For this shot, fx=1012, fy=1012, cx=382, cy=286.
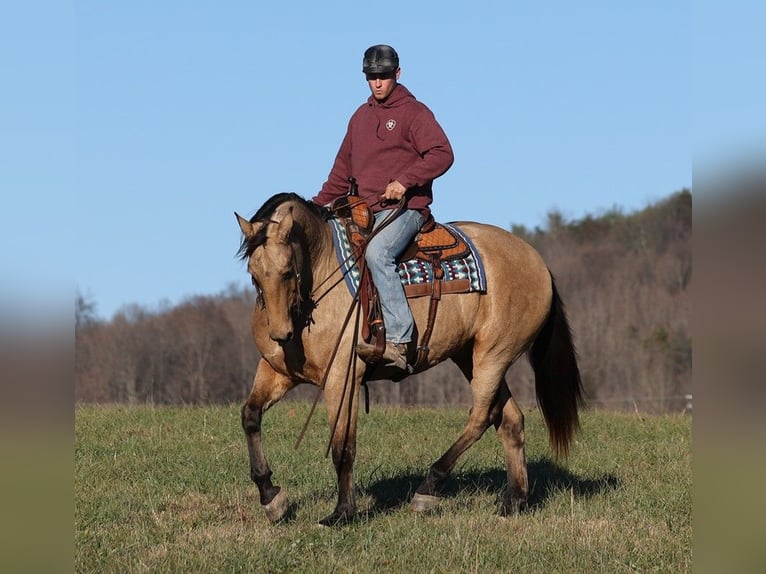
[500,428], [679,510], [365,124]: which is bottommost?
[679,510]

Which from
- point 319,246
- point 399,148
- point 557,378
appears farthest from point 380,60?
point 557,378

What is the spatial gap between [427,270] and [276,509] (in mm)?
2094

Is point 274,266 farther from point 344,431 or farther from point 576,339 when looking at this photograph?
point 576,339

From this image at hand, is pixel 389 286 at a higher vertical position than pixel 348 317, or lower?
higher

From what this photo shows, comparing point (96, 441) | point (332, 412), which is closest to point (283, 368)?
point (332, 412)

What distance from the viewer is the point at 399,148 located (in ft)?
25.2

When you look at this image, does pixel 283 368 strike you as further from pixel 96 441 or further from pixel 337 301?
pixel 96 441

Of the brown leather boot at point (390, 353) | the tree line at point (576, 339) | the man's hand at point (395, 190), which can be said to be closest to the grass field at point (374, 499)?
the brown leather boot at point (390, 353)

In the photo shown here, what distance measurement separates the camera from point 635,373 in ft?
213

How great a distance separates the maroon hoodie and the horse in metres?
0.54

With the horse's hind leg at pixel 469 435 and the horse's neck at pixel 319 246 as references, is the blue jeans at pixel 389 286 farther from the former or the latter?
the horse's hind leg at pixel 469 435

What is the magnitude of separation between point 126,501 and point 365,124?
3393mm
